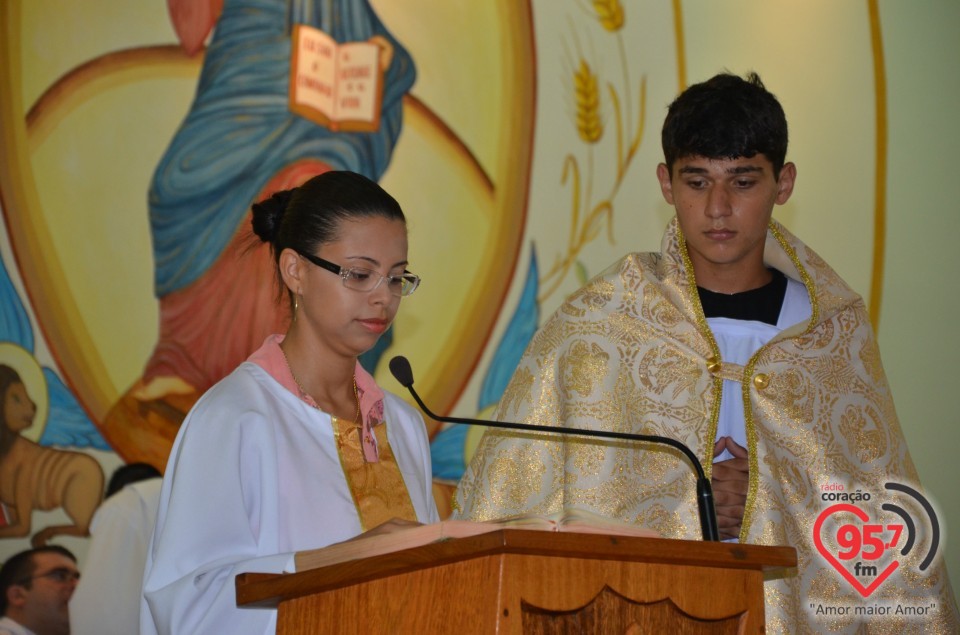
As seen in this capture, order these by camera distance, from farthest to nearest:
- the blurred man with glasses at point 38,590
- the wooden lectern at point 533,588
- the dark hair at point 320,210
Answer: the blurred man with glasses at point 38,590 → the dark hair at point 320,210 → the wooden lectern at point 533,588

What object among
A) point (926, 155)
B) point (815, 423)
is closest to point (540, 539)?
point (815, 423)

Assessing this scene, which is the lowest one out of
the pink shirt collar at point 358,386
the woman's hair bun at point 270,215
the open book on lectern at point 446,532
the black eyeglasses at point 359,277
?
the open book on lectern at point 446,532

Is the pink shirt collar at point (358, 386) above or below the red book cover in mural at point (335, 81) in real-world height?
below

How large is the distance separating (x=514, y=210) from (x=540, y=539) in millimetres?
3441

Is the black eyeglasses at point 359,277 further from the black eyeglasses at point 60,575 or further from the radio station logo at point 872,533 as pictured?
the black eyeglasses at point 60,575

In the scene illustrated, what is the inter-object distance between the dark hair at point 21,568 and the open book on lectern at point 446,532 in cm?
246

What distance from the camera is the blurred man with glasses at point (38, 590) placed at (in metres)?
4.19

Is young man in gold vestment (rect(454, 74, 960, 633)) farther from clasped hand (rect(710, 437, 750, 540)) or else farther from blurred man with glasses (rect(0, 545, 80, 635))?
blurred man with glasses (rect(0, 545, 80, 635))

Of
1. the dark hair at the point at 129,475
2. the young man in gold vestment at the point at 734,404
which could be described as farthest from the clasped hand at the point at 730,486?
the dark hair at the point at 129,475

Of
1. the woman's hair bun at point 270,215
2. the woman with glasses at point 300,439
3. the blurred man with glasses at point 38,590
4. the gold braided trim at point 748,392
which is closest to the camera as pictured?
the woman with glasses at point 300,439

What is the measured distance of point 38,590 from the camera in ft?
14.0

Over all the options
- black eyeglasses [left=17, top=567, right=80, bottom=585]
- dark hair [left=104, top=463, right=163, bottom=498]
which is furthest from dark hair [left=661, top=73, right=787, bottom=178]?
black eyeglasses [left=17, top=567, right=80, bottom=585]

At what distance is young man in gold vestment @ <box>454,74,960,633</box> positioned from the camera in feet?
10.7

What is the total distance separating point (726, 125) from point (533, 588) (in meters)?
1.85
